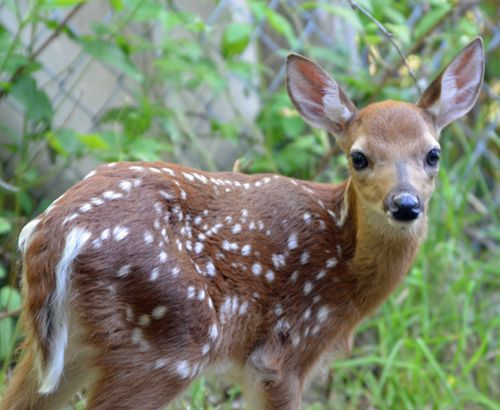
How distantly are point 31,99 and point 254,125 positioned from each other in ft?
4.95

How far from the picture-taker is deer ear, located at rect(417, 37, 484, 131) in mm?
3797

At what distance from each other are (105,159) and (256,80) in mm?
1376

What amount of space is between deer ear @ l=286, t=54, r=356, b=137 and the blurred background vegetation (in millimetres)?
541

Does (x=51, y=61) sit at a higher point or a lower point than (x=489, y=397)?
higher

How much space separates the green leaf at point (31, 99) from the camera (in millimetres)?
4355

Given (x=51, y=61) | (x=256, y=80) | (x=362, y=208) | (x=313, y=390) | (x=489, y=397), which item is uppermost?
(x=51, y=61)

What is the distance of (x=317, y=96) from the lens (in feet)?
12.8

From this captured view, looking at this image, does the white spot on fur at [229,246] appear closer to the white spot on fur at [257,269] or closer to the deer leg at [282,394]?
the white spot on fur at [257,269]

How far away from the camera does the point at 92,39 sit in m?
4.51

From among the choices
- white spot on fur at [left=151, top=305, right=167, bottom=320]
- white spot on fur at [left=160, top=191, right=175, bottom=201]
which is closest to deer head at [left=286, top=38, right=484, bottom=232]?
white spot on fur at [left=160, top=191, right=175, bottom=201]

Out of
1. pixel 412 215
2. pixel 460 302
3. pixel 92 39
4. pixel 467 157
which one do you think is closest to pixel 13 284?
pixel 92 39

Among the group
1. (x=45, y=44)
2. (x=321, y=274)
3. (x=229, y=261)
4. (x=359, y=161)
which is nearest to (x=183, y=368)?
(x=229, y=261)

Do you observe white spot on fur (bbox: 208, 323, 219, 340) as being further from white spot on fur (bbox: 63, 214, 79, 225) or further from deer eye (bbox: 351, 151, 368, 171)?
deer eye (bbox: 351, 151, 368, 171)

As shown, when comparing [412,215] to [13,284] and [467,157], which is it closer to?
[13,284]
